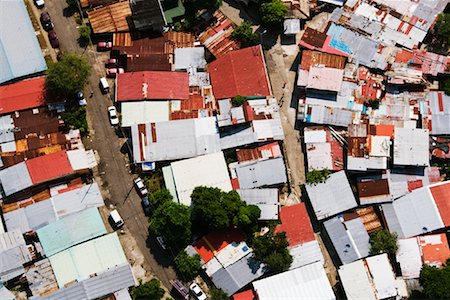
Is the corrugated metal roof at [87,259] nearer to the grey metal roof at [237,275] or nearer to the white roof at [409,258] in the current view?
the grey metal roof at [237,275]

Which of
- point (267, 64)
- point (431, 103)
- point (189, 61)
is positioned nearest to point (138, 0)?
point (189, 61)

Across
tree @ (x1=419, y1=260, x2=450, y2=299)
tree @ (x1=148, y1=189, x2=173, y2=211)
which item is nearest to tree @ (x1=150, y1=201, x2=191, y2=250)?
tree @ (x1=148, y1=189, x2=173, y2=211)

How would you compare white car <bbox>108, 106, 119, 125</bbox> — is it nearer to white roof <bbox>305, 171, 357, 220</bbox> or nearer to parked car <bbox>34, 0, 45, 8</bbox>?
parked car <bbox>34, 0, 45, 8</bbox>

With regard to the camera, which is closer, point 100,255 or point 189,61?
point 100,255

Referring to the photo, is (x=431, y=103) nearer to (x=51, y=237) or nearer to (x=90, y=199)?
Answer: (x=90, y=199)

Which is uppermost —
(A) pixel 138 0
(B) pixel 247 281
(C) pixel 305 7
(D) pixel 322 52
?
(A) pixel 138 0

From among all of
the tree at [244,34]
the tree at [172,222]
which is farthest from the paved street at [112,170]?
the tree at [244,34]
